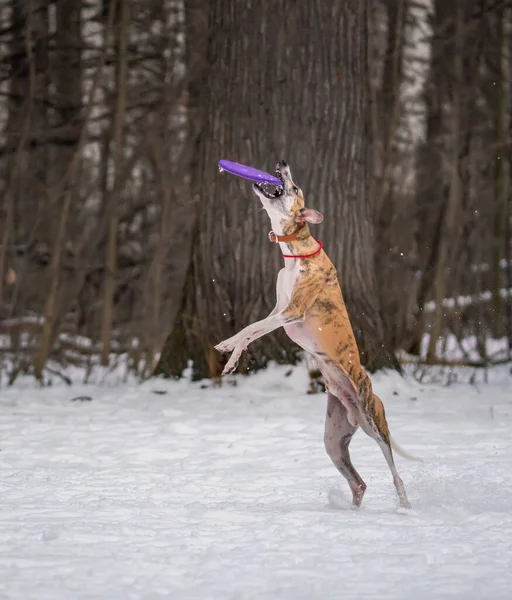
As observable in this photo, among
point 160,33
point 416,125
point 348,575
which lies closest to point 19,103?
point 160,33

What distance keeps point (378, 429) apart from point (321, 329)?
59 cm

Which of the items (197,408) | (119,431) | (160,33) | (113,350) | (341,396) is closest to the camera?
(341,396)

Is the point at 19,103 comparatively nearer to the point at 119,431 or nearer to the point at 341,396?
the point at 119,431

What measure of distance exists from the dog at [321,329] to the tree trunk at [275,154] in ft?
14.1

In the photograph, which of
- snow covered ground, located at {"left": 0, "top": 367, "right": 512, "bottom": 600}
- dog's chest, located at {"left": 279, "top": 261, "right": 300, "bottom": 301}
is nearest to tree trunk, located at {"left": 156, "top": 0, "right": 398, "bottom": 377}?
snow covered ground, located at {"left": 0, "top": 367, "right": 512, "bottom": 600}

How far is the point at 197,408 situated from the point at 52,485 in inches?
119

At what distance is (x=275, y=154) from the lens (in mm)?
9641

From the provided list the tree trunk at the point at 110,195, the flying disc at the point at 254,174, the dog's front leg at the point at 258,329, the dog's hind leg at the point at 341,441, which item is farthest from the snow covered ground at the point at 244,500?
the tree trunk at the point at 110,195

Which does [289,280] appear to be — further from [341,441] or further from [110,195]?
[110,195]

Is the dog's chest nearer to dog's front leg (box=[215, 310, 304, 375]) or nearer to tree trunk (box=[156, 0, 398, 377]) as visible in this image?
dog's front leg (box=[215, 310, 304, 375])

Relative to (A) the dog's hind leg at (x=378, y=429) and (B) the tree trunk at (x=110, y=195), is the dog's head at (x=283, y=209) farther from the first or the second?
(B) the tree trunk at (x=110, y=195)

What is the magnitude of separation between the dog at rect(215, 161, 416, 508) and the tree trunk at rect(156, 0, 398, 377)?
429cm

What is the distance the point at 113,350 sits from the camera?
42.0 feet

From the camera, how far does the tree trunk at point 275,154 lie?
964cm
